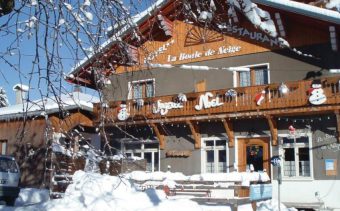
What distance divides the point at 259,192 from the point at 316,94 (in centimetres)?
498

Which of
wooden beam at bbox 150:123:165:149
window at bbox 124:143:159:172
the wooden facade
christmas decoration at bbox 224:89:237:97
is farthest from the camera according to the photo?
window at bbox 124:143:159:172

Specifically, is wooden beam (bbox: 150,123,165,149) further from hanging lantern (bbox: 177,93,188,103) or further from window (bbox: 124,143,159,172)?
hanging lantern (bbox: 177,93,188,103)

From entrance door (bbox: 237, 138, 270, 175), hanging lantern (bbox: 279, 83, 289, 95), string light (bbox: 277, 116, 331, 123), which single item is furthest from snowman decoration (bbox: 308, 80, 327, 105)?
entrance door (bbox: 237, 138, 270, 175)

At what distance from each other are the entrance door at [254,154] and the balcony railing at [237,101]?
179cm

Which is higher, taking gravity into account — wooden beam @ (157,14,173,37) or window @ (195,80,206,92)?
wooden beam @ (157,14,173,37)

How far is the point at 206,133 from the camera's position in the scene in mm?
19422

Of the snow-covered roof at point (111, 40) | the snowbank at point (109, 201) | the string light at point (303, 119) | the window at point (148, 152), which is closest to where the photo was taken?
the snow-covered roof at point (111, 40)

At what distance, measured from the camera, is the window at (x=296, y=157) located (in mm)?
17061

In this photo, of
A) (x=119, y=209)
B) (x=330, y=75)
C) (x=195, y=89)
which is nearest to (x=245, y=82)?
(x=195, y=89)

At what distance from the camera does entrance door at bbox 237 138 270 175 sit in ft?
59.5

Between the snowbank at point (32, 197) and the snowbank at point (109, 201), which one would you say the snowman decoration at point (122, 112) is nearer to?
the snowbank at point (32, 197)

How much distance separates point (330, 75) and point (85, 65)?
13701mm

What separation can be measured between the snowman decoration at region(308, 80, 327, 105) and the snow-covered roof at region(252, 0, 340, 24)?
7.27 ft

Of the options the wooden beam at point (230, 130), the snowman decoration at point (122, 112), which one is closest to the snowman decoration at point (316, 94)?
the wooden beam at point (230, 130)
